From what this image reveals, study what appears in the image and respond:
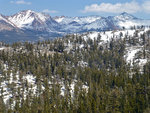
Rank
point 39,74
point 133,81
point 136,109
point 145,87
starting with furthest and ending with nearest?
point 39,74
point 133,81
point 145,87
point 136,109

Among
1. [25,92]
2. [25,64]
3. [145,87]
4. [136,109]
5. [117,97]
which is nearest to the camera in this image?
[136,109]

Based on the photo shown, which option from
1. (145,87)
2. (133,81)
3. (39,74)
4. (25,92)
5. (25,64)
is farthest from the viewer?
(25,64)

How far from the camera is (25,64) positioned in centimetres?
19875

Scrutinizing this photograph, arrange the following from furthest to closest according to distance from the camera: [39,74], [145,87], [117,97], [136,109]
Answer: [39,74]
[145,87]
[117,97]
[136,109]

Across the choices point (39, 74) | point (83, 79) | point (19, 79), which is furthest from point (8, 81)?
point (83, 79)

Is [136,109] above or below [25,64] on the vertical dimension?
below

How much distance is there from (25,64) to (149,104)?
399 ft

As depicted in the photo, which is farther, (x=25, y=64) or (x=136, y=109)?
(x=25, y=64)

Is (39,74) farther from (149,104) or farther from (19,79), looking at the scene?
(149,104)

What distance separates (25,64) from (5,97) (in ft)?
177

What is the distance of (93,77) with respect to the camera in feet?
619

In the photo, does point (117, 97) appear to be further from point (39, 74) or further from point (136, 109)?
point (39, 74)

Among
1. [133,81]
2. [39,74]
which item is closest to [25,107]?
[39,74]

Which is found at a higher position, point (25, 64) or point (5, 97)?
point (25, 64)
